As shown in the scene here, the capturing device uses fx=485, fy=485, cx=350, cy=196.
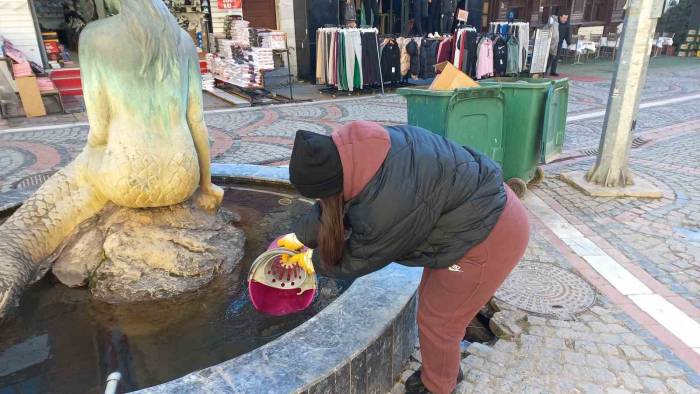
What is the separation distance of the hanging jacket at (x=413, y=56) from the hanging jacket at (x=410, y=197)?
1019cm

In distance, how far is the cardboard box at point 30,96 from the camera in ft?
27.9

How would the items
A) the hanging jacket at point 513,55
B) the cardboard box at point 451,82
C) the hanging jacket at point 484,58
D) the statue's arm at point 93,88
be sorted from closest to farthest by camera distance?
1. the statue's arm at point 93,88
2. the cardboard box at point 451,82
3. the hanging jacket at point 484,58
4. the hanging jacket at point 513,55

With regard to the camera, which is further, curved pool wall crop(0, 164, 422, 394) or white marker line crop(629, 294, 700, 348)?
white marker line crop(629, 294, 700, 348)

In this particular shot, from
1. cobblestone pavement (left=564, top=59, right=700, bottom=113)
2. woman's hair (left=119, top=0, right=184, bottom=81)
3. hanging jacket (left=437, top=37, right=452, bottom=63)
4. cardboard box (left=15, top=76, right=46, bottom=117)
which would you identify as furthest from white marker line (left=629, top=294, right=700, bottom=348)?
hanging jacket (left=437, top=37, right=452, bottom=63)

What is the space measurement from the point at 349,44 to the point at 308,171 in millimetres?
9539

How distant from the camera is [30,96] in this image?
338 inches

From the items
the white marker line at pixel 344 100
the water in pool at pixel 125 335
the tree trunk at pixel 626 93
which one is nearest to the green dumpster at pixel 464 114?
the tree trunk at pixel 626 93

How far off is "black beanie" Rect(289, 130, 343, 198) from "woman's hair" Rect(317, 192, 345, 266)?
3.0 inches

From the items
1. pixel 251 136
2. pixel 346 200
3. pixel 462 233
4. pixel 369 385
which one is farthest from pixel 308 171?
pixel 251 136

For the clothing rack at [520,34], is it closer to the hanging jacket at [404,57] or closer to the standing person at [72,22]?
the hanging jacket at [404,57]

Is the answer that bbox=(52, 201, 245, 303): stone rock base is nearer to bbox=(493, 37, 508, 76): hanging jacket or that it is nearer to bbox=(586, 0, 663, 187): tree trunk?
bbox=(586, 0, 663, 187): tree trunk

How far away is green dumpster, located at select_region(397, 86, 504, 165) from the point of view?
14.7ft

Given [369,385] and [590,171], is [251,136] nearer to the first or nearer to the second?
[590,171]

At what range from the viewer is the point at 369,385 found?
2174mm
